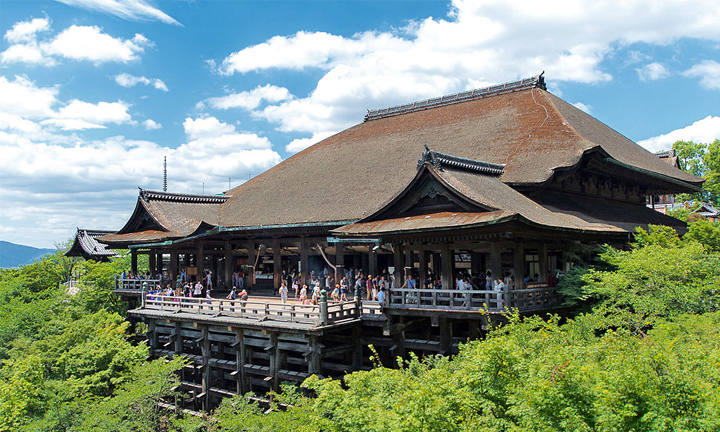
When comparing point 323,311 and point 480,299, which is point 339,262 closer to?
point 323,311

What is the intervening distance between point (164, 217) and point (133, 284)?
A: 4.33 meters

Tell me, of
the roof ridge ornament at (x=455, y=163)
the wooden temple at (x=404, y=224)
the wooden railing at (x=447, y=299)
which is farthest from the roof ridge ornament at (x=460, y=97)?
the wooden railing at (x=447, y=299)

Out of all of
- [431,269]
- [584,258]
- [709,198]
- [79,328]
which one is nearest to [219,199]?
[79,328]

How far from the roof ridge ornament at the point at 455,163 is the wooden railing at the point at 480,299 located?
4593mm

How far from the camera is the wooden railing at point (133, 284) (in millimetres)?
31384

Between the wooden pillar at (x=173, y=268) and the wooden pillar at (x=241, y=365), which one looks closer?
the wooden pillar at (x=241, y=365)

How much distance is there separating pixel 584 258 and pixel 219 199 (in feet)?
79.1

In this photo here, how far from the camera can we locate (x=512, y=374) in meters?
11.5

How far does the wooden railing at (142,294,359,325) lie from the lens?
65.6 ft

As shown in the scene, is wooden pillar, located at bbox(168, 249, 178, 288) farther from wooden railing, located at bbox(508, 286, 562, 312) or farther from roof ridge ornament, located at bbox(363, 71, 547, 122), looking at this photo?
wooden railing, located at bbox(508, 286, 562, 312)

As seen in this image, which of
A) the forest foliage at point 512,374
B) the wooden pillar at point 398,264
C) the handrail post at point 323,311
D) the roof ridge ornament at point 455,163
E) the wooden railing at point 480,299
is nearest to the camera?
the forest foliage at point 512,374

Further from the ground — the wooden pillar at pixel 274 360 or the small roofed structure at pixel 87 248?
the small roofed structure at pixel 87 248

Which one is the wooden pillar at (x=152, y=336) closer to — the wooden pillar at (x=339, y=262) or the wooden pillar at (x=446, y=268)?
the wooden pillar at (x=339, y=262)

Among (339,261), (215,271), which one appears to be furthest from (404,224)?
(215,271)
